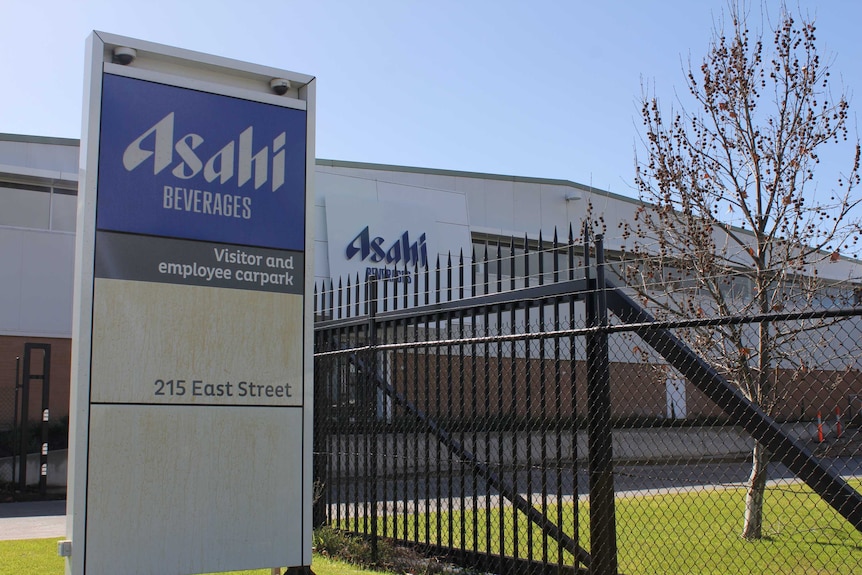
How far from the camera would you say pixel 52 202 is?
67.5ft

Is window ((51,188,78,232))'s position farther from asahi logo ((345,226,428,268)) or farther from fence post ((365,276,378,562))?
fence post ((365,276,378,562))

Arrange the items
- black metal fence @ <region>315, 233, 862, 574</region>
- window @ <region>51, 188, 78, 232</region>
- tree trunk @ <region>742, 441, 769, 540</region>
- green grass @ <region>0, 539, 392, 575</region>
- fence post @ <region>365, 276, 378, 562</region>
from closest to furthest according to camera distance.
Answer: black metal fence @ <region>315, 233, 862, 574</region> → green grass @ <region>0, 539, 392, 575</region> → fence post @ <region>365, 276, 378, 562</region> → tree trunk @ <region>742, 441, 769, 540</region> → window @ <region>51, 188, 78, 232</region>

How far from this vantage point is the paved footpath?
36.0 feet

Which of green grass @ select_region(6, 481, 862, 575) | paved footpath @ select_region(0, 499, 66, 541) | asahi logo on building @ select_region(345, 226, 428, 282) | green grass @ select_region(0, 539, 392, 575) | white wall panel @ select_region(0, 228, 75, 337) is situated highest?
asahi logo on building @ select_region(345, 226, 428, 282)

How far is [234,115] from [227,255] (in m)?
0.86

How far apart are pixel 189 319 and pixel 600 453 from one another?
9.82 feet

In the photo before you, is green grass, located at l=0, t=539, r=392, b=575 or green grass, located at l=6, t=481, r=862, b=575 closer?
green grass, located at l=6, t=481, r=862, b=575

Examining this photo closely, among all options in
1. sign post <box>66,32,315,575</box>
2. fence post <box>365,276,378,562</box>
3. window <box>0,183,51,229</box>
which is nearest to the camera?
sign post <box>66,32,315,575</box>

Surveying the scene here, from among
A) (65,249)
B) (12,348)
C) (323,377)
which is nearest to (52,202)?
(65,249)

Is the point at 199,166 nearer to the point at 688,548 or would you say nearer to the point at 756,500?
the point at 688,548

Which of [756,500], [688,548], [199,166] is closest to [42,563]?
[199,166]

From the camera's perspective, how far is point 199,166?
5031 millimetres

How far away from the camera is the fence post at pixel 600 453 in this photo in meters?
6.06

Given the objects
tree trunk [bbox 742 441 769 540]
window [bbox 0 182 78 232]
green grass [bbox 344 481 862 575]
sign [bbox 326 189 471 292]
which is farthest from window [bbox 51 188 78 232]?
tree trunk [bbox 742 441 769 540]
